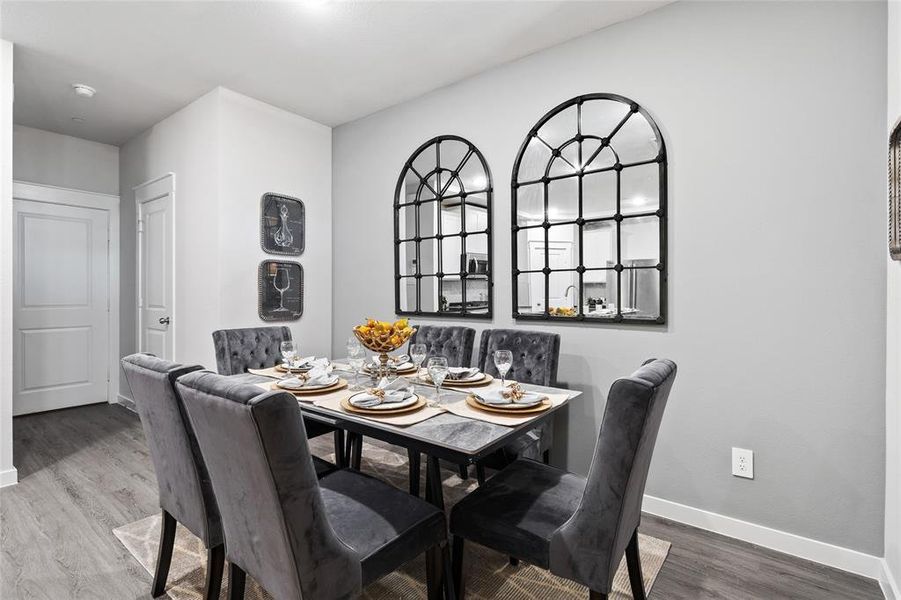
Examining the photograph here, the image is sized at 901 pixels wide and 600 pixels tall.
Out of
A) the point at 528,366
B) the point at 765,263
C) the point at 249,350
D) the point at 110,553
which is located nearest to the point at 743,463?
the point at 765,263

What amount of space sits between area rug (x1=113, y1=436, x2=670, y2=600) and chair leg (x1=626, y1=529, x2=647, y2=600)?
190mm

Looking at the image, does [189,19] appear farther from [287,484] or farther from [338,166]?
[287,484]

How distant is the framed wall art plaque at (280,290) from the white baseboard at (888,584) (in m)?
3.73

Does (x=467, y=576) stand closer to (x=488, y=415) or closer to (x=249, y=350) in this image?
(x=488, y=415)

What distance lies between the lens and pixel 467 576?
1.85 meters

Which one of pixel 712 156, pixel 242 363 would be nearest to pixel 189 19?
pixel 242 363

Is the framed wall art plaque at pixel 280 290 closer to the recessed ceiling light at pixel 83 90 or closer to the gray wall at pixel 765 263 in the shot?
the recessed ceiling light at pixel 83 90

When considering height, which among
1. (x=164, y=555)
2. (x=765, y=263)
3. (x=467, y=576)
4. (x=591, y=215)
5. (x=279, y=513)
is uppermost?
(x=591, y=215)

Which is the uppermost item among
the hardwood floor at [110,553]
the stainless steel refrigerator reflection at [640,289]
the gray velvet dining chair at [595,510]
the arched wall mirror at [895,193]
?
the arched wall mirror at [895,193]

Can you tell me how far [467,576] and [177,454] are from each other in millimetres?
1191

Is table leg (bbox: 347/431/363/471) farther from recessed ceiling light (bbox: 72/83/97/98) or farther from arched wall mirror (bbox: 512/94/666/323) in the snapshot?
recessed ceiling light (bbox: 72/83/97/98)

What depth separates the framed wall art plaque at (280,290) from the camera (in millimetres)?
3621

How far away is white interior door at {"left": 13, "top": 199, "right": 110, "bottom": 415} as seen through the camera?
13.8ft

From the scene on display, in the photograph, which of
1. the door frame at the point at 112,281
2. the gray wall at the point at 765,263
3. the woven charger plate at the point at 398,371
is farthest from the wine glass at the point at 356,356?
the door frame at the point at 112,281
